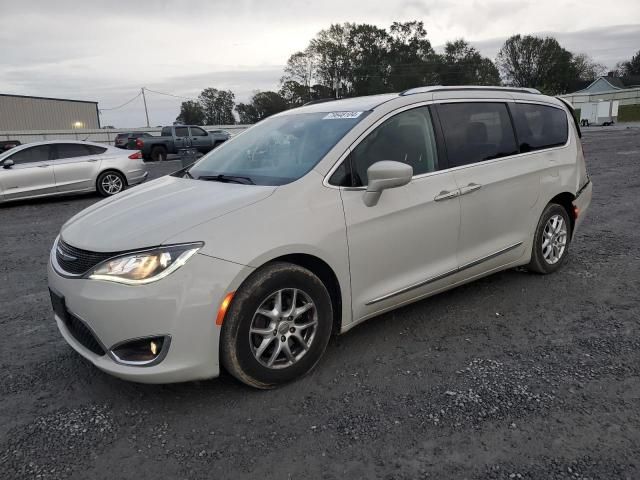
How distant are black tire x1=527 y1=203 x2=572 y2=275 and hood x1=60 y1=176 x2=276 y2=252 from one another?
2788 mm

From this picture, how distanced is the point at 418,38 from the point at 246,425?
84.9m

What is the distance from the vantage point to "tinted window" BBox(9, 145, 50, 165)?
11.0 m

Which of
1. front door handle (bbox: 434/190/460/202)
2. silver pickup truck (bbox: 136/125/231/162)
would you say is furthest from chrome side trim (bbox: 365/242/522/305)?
silver pickup truck (bbox: 136/125/231/162)

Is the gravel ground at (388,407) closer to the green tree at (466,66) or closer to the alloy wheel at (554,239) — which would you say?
the alloy wheel at (554,239)

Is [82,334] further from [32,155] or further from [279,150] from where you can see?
[32,155]

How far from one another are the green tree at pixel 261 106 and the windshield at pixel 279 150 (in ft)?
238

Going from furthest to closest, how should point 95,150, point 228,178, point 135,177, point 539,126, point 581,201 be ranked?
point 135,177, point 95,150, point 581,201, point 539,126, point 228,178

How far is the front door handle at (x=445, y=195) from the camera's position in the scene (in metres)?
3.75

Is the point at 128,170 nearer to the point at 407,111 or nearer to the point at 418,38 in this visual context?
the point at 407,111

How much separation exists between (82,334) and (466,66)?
87.9 m

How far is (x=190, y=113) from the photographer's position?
87.0 m

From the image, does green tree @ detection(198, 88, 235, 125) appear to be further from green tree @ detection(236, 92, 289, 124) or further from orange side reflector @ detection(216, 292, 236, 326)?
orange side reflector @ detection(216, 292, 236, 326)

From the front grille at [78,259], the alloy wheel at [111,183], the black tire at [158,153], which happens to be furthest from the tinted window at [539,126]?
the black tire at [158,153]

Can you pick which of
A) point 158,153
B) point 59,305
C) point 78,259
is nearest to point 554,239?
point 78,259
